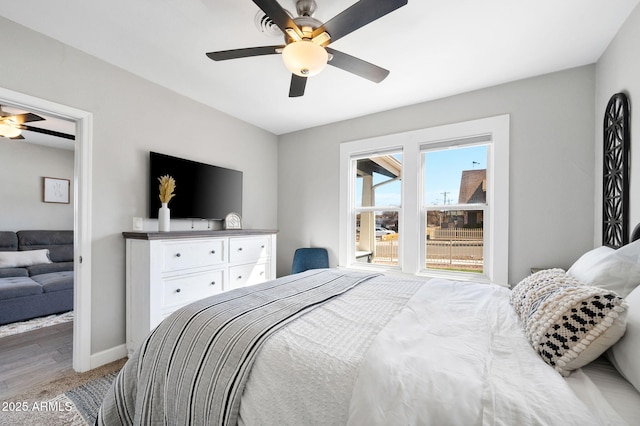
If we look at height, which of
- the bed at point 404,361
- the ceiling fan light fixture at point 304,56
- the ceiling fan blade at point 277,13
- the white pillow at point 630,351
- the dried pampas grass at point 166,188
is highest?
the ceiling fan blade at point 277,13

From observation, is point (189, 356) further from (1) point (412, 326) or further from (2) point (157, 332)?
(1) point (412, 326)

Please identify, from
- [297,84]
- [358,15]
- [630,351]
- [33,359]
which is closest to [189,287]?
[33,359]

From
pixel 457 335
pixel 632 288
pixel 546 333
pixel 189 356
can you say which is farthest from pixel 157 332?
pixel 632 288

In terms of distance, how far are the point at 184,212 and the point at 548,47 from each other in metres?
3.50

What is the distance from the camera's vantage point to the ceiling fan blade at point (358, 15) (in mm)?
1290

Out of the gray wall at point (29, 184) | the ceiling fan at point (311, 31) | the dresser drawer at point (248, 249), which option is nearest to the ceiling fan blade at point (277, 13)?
the ceiling fan at point (311, 31)

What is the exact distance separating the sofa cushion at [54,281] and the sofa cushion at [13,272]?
0.15m

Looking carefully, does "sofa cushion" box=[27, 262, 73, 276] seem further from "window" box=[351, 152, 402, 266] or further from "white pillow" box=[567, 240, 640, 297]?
"white pillow" box=[567, 240, 640, 297]

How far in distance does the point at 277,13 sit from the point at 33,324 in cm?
411

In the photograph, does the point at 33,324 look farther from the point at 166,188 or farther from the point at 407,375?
the point at 407,375

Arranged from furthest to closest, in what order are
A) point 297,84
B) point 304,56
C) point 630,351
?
1. point 297,84
2. point 304,56
3. point 630,351

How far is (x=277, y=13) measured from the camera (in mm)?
1387

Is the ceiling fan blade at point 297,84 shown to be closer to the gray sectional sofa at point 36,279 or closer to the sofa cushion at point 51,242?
the gray sectional sofa at point 36,279

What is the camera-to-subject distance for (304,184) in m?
3.90
